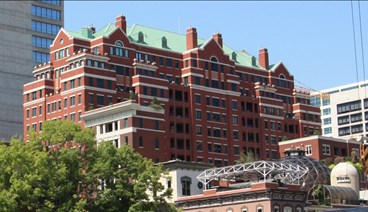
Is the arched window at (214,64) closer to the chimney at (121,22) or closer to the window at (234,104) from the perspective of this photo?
the window at (234,104)

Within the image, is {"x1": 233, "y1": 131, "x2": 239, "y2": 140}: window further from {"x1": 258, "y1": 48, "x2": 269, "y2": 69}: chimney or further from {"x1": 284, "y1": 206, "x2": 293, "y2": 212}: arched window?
{"x1": 284, "y1": 206, "x2": 293, "y2": 212}: arched window

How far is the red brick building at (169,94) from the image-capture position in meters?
159

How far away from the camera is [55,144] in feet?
339

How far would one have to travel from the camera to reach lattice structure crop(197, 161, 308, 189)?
4651 inches

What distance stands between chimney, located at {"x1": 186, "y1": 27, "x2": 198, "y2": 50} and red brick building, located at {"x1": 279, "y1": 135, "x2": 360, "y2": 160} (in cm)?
2656

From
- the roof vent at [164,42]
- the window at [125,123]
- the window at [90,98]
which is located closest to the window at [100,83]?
the window at [90,98]

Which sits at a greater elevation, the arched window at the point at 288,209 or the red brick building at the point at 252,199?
the red brick building at the point at 252,199

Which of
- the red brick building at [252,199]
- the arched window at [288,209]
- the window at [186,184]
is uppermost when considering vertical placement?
the window at [186,184]

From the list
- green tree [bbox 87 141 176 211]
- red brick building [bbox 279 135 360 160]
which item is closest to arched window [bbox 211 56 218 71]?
red brick building [bbox 279 135 360 160]

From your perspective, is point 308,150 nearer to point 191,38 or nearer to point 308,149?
point 308,149

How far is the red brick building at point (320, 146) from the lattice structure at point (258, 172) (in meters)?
52.2

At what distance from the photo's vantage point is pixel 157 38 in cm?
18400

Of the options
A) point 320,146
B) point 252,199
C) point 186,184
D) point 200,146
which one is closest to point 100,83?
point 200,146

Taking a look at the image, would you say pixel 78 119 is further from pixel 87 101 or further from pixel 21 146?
pixel 21 146
